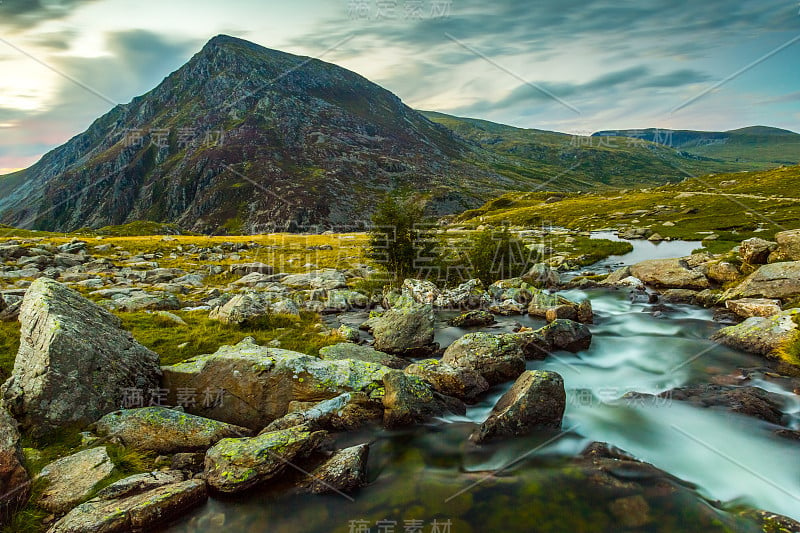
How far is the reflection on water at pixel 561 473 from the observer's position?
29.7 feet

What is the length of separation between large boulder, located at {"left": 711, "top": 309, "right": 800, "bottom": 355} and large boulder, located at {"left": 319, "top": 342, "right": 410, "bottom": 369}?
666 inches

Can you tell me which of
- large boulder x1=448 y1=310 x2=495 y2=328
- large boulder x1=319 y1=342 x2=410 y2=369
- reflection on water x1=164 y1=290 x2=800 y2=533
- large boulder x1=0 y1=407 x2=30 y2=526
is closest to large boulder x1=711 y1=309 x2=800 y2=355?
reflection on water x1=164 y1=290 x2=800 y2=533

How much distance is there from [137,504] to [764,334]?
2578 centimetres

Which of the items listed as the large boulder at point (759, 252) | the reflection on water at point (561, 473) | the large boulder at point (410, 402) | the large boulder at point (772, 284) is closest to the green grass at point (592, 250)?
the large boulder at point (759, 252)

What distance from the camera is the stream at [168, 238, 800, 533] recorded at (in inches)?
356

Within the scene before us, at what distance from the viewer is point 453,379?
1512 centimetres

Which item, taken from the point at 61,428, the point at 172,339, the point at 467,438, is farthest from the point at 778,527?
the point at 172,339

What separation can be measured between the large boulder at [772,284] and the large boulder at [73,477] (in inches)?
1323

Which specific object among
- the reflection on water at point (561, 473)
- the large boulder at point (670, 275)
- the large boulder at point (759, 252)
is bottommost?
the reflection on water at point (561, 473)

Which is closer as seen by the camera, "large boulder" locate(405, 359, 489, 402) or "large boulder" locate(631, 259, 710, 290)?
"large boulder" locate(405, 359, 489, 402)

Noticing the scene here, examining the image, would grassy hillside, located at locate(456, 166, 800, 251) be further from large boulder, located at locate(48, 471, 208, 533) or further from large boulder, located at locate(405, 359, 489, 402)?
large boulder, located at locate(48, 471, 208, 533)

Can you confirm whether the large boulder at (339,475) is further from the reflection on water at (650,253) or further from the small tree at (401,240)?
the reflection on water at (650,253)

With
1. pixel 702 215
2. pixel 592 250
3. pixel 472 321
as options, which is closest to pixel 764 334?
pixel 472 321

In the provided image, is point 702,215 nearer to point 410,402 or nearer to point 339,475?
point 410,402
